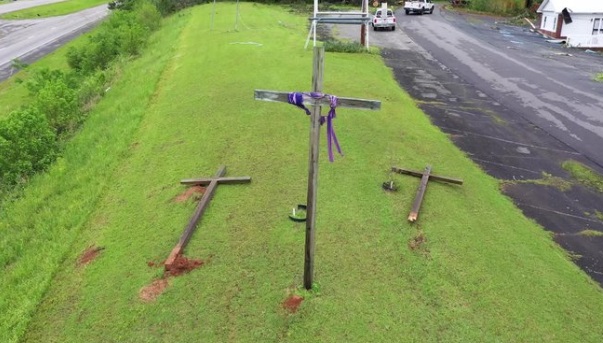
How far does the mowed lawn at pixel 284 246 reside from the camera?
777 cm

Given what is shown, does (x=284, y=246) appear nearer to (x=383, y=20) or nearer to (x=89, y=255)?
(x=89, y=255)

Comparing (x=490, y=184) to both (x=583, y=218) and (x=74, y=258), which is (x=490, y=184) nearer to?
(x=583, y=218)

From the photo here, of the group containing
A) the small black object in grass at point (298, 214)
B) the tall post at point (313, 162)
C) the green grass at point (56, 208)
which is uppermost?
the tall post at point (313, 162)

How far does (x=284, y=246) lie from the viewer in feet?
31.1

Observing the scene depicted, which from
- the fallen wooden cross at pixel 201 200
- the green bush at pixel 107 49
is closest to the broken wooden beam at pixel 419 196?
the fallen wooden cross at pixel 201 200

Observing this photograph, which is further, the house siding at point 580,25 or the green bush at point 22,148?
the house siding at point 580,25

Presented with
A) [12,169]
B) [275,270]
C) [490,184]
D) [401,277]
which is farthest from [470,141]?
[12,169]

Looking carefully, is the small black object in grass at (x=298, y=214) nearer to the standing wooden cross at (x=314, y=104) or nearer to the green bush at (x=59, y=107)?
the standing wooden cross at (x=314, y=104)

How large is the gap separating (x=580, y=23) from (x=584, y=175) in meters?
32.1

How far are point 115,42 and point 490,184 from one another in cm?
2717

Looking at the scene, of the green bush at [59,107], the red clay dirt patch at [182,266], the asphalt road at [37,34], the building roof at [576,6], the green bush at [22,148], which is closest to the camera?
the red clay dirt patch at [182,266]

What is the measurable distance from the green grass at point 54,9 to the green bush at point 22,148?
51965mm

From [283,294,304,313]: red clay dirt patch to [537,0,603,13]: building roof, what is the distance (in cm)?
4161

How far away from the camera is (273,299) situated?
8.09 metres
